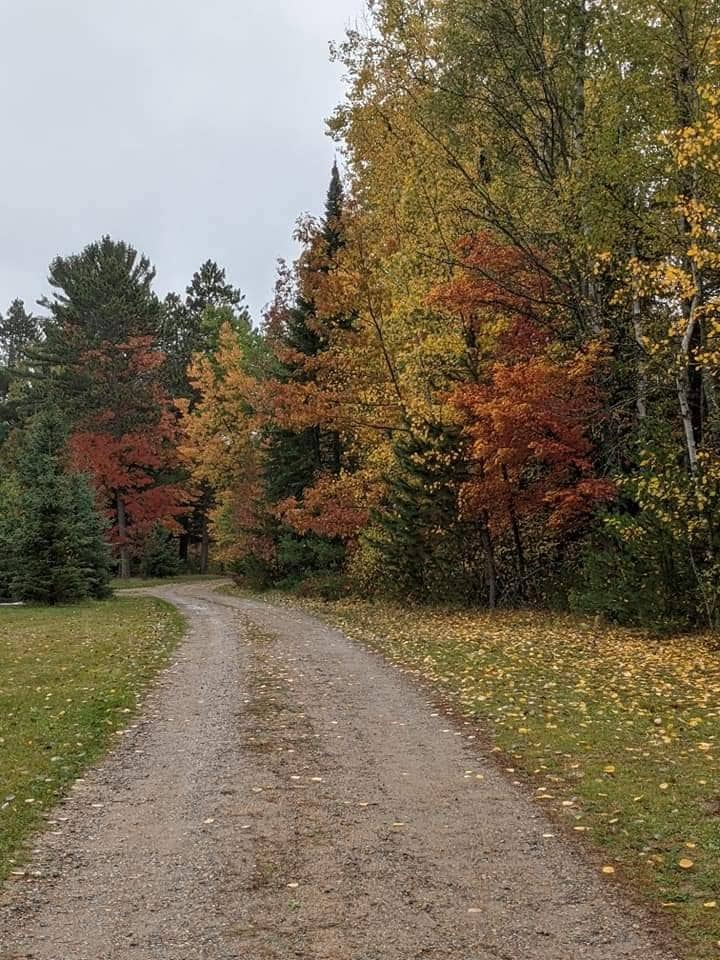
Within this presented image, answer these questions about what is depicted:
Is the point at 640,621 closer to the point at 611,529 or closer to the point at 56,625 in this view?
the point at 611,529

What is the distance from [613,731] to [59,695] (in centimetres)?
671

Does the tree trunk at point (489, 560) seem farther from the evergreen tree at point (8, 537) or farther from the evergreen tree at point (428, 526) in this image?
the evergreen tree at point (8, 537)

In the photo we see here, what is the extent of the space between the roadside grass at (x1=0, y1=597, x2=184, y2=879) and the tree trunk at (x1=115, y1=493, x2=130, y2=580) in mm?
22931

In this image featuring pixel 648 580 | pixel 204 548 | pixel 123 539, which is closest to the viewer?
pixel 648 580

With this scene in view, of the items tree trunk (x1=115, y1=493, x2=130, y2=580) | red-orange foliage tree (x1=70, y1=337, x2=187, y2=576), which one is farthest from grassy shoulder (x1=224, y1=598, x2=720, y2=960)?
tree trunk (x1=115, y1=493, x2=130, y2=580)

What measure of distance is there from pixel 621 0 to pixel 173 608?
61.5ft

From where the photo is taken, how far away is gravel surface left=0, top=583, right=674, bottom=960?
3977 millimetres

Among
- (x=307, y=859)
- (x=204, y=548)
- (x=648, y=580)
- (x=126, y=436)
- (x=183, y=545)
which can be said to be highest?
(x=126, y=436)

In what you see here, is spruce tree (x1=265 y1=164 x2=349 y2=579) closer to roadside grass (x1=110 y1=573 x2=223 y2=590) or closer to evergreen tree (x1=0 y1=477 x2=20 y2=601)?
evergreen tree (x1=0 y1=477 x2=20 y2=601)

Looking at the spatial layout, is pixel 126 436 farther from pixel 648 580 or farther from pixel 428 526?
pixel 648 580

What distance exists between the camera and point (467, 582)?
68.3ft

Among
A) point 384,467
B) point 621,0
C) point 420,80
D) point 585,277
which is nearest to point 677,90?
point 621,0

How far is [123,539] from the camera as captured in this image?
43156 mm

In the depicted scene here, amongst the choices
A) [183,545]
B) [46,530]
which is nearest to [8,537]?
[46,530]
